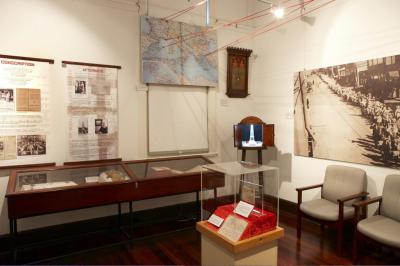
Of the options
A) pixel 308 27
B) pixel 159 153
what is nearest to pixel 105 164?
pixel 159 153

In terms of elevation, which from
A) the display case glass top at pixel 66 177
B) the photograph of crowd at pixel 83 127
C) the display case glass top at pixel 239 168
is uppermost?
the photograph of crowd at pixel 83 127

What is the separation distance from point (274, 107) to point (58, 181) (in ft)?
10.6

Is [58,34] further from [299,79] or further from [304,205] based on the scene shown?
[304,205]

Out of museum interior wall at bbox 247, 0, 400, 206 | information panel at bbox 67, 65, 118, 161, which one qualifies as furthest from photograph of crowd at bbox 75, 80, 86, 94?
museum interior wall at bbox 247, 0, 400, 206

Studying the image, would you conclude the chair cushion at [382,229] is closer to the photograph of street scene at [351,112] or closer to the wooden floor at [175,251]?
the wooden floor at [175,251]

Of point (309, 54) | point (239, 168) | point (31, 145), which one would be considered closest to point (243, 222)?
point (239, 168)

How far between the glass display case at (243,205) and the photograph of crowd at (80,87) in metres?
2.10

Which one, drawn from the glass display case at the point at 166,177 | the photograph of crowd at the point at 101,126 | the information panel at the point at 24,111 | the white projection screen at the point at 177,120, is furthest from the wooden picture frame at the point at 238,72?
the information panel at the point at 24,111

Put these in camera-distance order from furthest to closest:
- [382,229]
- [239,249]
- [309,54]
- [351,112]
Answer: [309,54]
[351,112]
[382,229]
[239,249]

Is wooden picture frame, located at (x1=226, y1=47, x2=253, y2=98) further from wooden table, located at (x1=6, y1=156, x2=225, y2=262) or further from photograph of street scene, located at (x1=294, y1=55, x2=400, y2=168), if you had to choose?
wooden table, located at (x1=6, y1=156, x2=225, y2=262)

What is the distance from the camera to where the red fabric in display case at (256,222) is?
74.4 inches

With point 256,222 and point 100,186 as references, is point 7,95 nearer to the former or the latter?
point 100,186

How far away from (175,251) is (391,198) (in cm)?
230

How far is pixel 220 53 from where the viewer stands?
185 inches
